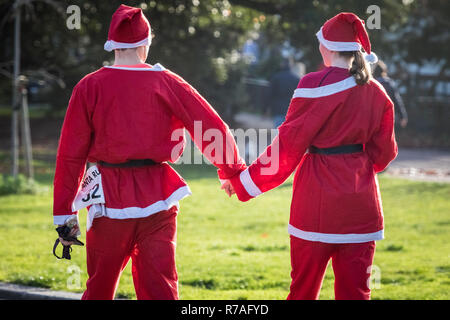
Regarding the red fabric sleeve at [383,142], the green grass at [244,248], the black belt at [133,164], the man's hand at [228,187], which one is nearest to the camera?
the black belt at [133,164]

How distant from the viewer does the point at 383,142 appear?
391cm

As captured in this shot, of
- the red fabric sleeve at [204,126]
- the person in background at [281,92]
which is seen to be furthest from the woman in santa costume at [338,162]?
the person in background at [281,92]

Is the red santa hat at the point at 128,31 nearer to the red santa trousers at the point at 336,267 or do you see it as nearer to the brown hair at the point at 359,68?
the brown hair at the point at 359,68

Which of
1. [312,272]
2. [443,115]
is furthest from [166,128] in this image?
[443,115]

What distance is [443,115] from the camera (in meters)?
Result: 20.7

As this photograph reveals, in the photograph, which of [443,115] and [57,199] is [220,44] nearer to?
[443,115]

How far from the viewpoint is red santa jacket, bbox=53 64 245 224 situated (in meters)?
3.69

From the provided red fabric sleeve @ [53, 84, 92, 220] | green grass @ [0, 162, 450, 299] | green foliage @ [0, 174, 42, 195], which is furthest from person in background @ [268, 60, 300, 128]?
red fabric sleeve @ [53, 84, 92, 220]

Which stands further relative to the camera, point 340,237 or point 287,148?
point 287,148

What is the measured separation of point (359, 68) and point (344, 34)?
0.70 ft

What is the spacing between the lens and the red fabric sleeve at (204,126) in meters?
3.83

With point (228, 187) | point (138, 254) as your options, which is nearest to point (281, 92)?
point (228, 187)

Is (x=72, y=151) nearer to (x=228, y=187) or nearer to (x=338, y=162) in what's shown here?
(x=228, y=187)

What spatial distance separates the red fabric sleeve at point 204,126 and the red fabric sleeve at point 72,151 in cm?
49
